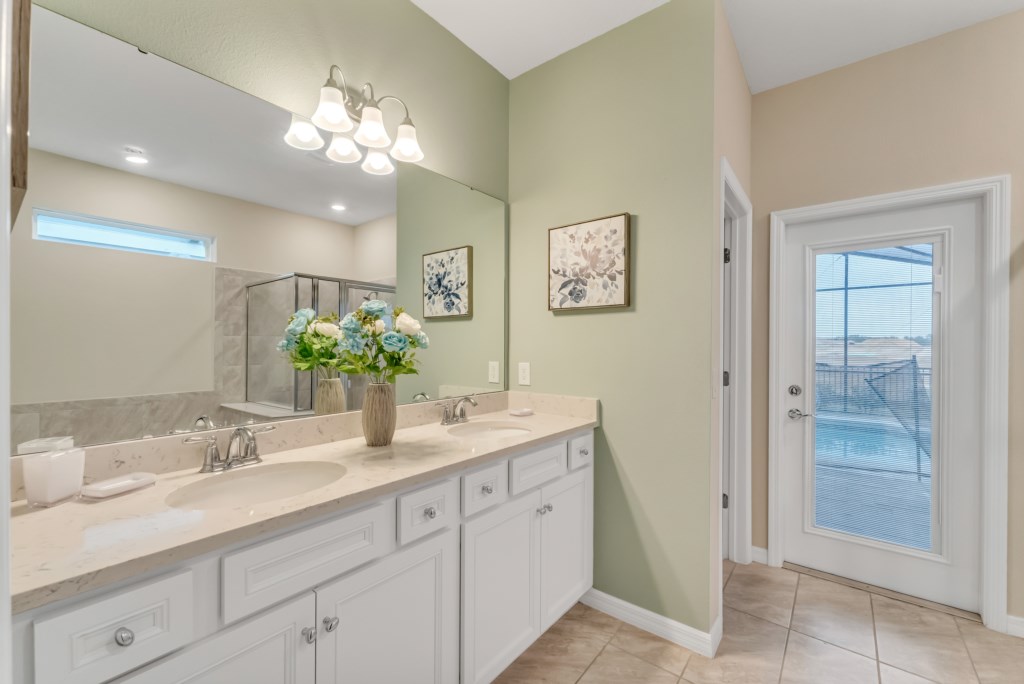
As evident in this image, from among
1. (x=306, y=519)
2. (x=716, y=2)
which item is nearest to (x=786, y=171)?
(x=716, y=2)

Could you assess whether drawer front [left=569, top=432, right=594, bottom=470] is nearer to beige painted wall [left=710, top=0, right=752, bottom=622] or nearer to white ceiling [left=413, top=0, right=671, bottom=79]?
beige painted wall [left=710, top=0, right=752, bottom=622]

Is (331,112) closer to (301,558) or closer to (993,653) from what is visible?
(301,558)

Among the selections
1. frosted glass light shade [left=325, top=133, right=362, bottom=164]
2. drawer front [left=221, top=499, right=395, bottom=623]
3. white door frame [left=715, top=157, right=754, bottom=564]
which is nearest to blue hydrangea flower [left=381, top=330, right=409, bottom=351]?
drawer front [left=221, top=499, right=395, bottom=623]

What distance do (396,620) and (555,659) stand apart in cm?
90

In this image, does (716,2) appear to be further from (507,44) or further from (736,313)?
(736,313)

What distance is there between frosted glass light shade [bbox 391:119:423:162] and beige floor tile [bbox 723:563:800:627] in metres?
2.52

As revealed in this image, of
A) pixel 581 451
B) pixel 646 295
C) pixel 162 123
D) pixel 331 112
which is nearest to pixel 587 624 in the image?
pixel 581 451

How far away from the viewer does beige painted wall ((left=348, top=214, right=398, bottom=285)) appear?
1.70 metres

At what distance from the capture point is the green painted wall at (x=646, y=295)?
1766 mm

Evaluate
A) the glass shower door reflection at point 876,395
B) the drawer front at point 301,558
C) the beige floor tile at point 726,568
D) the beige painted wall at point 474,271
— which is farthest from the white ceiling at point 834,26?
the beige floor tile at point 726,568

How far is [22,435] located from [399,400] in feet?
3.53

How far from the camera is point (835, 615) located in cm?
201

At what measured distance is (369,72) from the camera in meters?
1.71

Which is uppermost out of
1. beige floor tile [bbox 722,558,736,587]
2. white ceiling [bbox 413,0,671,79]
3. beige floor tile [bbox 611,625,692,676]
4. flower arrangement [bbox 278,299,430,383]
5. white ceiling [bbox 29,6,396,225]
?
white ceiling [bbox 413,0,671,79]
